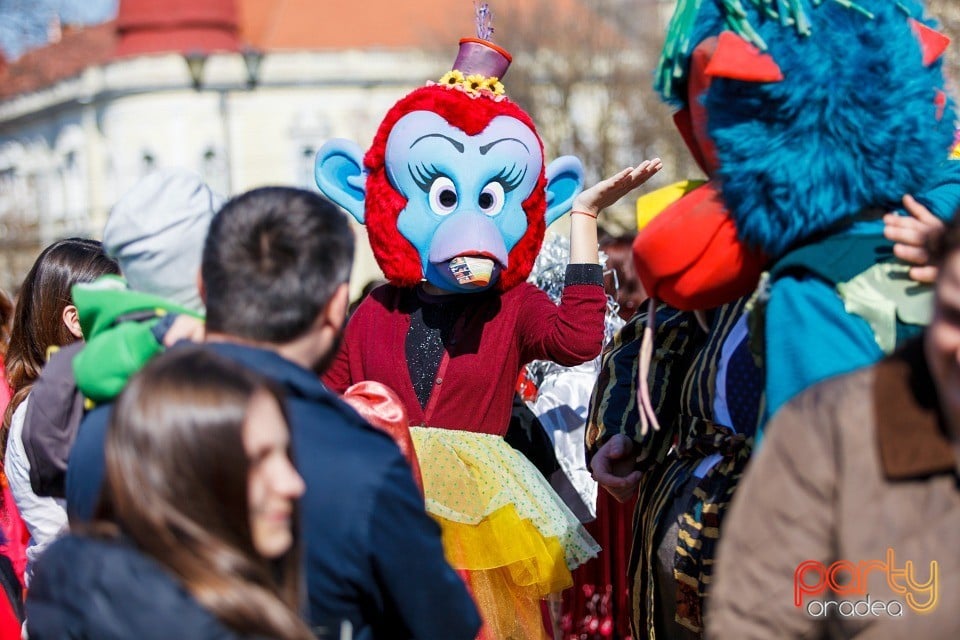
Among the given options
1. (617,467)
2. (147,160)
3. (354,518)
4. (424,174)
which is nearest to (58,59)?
(147,160)

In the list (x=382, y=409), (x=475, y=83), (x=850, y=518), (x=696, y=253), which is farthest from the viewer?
(x=475, y=83)

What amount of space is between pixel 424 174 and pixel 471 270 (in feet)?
1.25

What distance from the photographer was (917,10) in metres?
3.10

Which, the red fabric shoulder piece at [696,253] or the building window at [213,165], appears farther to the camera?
the building window at [213,165]

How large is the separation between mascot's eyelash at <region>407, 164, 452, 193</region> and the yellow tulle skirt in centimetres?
75

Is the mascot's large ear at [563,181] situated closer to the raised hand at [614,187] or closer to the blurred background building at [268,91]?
the raised hand at [614,187]

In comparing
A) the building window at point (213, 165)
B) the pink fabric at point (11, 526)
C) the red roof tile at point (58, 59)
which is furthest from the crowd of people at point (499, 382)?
the red roof tile at point (58, 59)

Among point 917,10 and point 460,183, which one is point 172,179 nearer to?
point 460,183

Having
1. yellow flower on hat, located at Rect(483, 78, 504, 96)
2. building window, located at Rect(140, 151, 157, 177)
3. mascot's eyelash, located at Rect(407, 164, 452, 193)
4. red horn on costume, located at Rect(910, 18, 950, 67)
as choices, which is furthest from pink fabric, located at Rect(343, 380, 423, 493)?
building window, located at Rect(140, 151, 157, 177)

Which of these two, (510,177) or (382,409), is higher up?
(510,177)

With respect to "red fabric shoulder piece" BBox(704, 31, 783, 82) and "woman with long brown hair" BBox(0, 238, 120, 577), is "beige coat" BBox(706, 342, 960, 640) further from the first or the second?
"woman with long brown hair" BBox(0, 238, 120, 577)

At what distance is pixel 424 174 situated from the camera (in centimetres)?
423

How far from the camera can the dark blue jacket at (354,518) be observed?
245 cm

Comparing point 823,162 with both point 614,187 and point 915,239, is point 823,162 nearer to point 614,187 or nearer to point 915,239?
point 915,239
